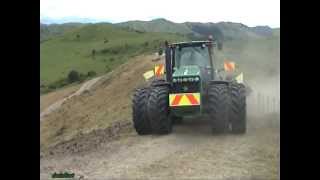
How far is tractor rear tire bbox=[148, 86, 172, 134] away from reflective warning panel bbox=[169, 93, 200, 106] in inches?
11.4

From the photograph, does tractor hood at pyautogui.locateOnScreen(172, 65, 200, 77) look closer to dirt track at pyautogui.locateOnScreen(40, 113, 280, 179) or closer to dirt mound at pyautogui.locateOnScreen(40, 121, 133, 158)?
dirt track at pyautogui.locateOnScreen(40, 113, 280, 179)

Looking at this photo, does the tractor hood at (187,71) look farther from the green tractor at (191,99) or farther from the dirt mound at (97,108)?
the dirt mound at (97,108)

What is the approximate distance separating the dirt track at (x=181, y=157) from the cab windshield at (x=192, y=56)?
1688 mm

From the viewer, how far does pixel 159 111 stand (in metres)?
15.6

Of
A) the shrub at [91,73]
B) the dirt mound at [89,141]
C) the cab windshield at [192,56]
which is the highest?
the cab windshield at [192,56]

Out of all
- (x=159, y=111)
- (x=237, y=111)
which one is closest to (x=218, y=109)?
(x=237, y=111)

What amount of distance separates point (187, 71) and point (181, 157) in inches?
129

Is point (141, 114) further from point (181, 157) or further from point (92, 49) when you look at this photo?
point (92, 49)

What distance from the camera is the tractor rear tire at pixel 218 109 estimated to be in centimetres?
1519

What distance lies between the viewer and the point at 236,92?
51.0 feet

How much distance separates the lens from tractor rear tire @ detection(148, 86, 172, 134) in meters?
15.6

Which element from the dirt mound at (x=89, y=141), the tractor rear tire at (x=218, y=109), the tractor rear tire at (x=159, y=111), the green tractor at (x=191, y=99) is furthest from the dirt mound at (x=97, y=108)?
the tractor rear tire at (x=218, y=109)
